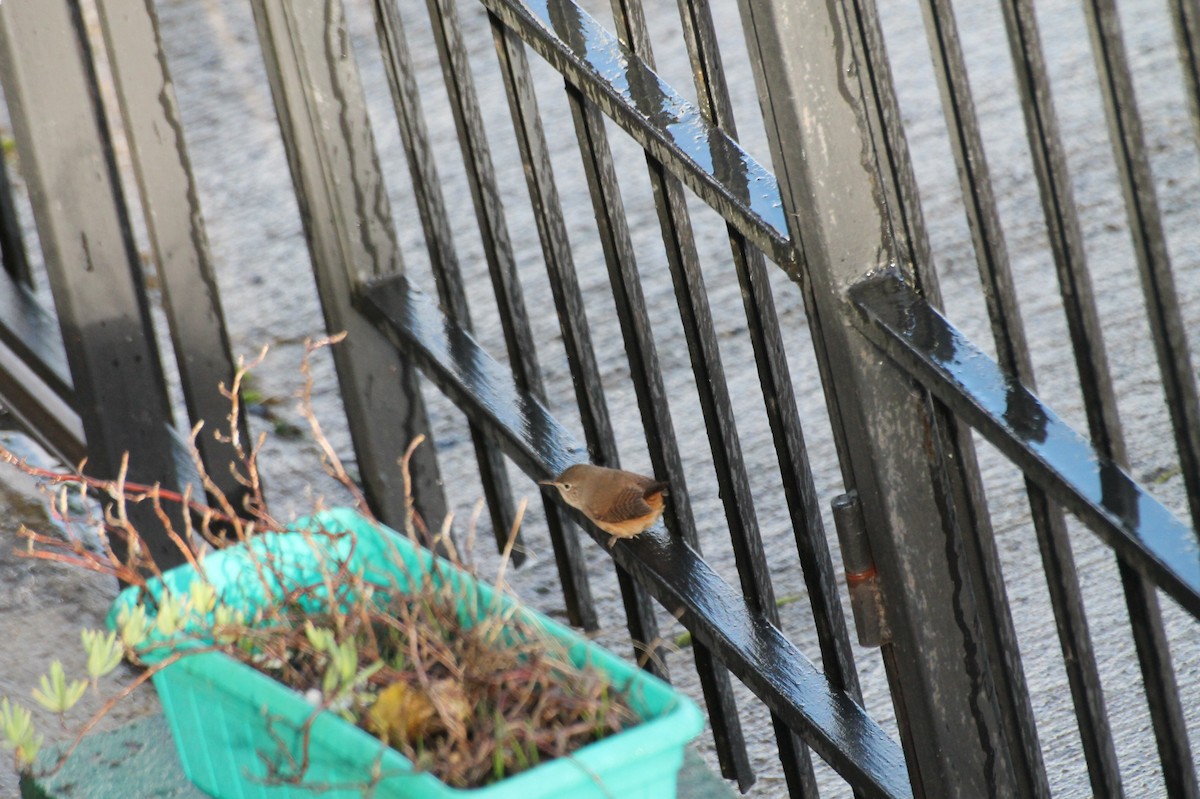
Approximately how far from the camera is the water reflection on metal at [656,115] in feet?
5.03

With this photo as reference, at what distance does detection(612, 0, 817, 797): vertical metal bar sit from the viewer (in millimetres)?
1701

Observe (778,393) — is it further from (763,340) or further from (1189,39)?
(1189,39)

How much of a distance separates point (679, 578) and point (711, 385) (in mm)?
256

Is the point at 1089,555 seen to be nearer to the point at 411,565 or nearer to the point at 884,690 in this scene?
the point at 884,690

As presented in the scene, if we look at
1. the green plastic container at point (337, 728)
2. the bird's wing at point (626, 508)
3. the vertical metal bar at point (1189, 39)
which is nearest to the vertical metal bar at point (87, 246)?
the green plastic container at point (337, 728)

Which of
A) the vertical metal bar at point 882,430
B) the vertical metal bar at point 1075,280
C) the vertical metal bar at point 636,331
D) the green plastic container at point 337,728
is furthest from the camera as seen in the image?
the vertical metal bar at point 636,331

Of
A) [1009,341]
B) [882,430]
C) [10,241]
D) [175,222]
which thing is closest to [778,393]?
[882,430]

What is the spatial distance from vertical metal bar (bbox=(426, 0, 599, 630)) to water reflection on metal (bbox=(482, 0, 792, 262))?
17 cm

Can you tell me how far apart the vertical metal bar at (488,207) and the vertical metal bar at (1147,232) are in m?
0.91

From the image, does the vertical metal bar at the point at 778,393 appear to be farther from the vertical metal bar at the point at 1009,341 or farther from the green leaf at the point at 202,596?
the green leaf at the point at 202,596

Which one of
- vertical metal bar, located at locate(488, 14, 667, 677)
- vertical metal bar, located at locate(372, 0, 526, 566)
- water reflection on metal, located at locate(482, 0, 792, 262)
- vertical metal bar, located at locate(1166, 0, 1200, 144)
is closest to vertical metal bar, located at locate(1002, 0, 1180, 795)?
vertical metal bar, located at locate(1166, 0, 1200, 144)

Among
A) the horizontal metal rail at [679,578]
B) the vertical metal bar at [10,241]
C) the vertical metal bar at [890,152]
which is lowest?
the horizontal metal rail at [679,578]

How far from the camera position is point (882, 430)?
1.47 m

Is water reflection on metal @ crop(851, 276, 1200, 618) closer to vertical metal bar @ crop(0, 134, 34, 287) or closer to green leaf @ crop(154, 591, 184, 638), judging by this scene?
green leaf @ crop(154, 591, 184, 638)
